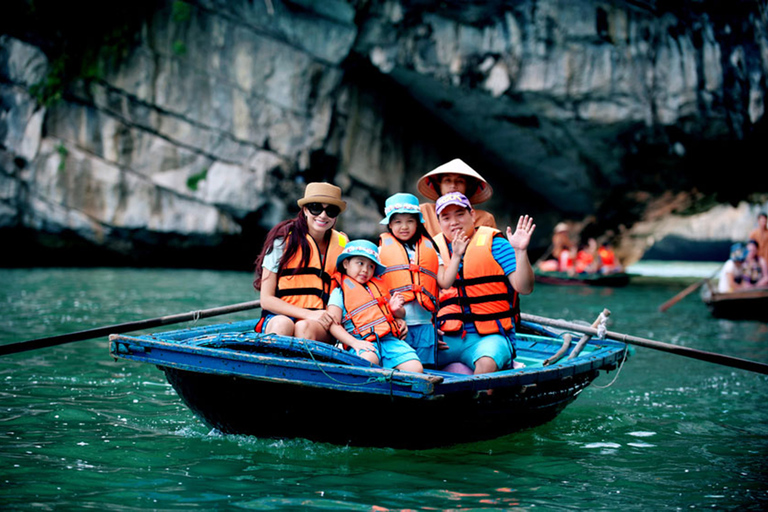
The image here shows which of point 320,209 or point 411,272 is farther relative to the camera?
point 320,209

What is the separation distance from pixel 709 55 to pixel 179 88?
11.6 meters

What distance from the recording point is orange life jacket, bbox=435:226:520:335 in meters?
4.52

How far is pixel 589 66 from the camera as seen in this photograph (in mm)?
15555

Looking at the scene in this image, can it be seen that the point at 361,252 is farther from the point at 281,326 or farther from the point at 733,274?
the point at 733,274

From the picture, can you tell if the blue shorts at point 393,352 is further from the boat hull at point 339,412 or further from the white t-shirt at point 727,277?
the white t-shirt at point 727,277

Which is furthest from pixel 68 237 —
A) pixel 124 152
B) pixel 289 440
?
pixel 289 440

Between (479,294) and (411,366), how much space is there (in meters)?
0.81

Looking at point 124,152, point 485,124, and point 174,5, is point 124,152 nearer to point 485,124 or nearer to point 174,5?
point 174,5

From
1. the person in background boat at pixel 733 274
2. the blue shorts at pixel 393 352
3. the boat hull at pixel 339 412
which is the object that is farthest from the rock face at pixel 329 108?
the boat hull at pixel 339 412

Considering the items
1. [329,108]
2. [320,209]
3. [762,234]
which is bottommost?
[320,209]

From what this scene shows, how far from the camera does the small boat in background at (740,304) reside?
10375mm

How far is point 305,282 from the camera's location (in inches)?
173

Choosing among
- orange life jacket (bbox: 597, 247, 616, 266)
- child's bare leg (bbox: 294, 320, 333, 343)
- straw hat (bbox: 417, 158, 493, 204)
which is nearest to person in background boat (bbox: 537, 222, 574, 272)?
orange life jacket (bbox: 597, 247, 616, 266)

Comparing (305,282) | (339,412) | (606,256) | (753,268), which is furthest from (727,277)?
(339,412)
